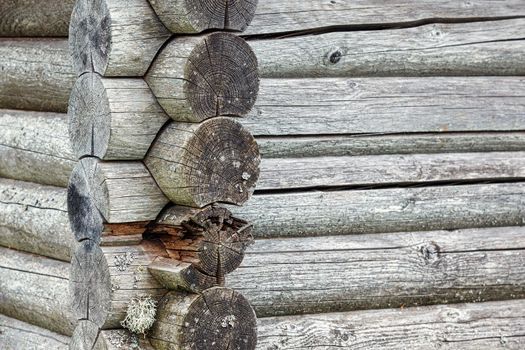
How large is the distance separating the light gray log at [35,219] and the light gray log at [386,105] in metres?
1.04

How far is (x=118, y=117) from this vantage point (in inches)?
184

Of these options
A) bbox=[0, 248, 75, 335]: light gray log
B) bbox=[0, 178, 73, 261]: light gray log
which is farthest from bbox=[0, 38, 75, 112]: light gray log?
bbox=[0, 248, 75, 335]: light gray log

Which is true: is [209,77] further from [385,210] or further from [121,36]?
[385,210]

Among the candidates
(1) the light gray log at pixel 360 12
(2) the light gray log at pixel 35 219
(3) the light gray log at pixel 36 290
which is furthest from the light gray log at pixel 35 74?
(1) the light gray log at pixel 360 12

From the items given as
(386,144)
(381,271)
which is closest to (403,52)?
(386,144)

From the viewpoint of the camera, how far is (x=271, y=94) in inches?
213

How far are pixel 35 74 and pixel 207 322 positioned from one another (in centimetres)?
187

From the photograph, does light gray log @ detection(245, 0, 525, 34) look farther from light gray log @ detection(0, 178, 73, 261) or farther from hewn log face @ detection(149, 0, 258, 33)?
light gray log @ detection(0, 178, 73, 261)

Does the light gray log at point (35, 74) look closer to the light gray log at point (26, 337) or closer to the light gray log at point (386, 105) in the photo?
the light gray log at point (386, 105)

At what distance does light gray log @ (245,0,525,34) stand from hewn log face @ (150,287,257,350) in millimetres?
1343

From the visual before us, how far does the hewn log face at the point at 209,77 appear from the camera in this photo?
4570mm

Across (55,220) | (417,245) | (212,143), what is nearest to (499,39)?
(417,245)

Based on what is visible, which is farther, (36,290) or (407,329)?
(36,290)

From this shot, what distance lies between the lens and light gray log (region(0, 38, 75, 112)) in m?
5.68
